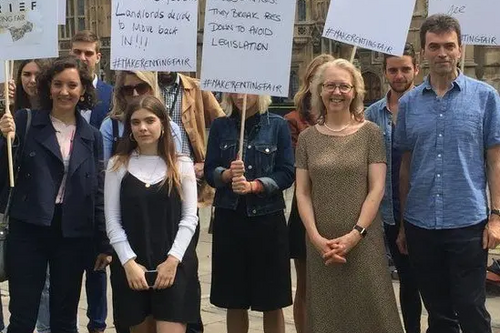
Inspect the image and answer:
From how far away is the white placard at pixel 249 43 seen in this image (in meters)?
5.01

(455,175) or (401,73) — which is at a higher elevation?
(401,73)

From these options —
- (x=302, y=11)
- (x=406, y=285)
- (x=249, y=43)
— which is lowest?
(x=406, y=285)

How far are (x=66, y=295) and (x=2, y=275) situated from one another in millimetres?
374

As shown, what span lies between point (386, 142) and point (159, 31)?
156cm

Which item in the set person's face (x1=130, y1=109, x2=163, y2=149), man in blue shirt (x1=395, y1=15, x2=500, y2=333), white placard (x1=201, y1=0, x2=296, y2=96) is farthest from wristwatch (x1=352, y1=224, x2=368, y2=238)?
person's face (x1=130, y1=109, x2=163, y2=149)

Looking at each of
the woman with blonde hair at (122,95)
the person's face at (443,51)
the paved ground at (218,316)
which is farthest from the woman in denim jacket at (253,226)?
the paved ground at (218,316)

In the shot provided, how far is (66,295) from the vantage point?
4.71 meters

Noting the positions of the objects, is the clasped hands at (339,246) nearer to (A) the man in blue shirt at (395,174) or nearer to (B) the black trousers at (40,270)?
(A) the man in blue shirt at (395,174)

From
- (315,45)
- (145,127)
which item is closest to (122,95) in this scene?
(145,127)

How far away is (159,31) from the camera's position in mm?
5285

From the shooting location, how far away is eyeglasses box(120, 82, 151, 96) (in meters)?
5.16

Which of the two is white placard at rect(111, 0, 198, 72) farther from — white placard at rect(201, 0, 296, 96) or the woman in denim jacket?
the woman in denim jacket

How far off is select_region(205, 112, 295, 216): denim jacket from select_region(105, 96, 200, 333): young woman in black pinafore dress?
19.8 inches

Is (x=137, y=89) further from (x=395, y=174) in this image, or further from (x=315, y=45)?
(x=315, y=45)
